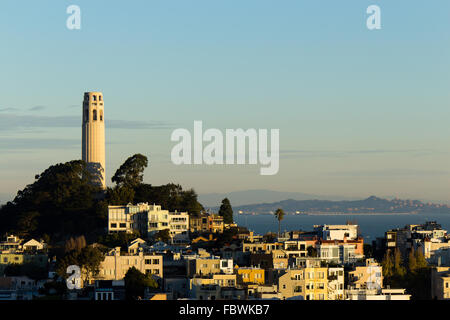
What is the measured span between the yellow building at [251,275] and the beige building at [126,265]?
16.8ft

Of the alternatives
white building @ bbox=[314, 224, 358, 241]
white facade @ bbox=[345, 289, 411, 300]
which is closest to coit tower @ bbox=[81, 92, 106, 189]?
white building @ bbox=[314, 224, 358, 241]

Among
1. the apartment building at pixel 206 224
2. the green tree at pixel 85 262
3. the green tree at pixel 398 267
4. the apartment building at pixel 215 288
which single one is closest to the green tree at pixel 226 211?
the apartment building at pixel 206 224

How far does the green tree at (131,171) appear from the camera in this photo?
90.2 meters

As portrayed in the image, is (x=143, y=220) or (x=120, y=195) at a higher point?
(x=120, y=195)

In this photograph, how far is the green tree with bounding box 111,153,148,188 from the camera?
9019 cm

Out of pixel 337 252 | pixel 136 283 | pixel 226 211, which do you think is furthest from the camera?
pixel 226 211

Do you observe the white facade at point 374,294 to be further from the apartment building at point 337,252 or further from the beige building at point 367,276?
the apartment building at point 337,252

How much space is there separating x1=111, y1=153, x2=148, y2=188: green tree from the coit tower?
7.42ft

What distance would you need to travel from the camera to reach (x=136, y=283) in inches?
2549

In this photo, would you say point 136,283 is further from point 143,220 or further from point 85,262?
point 143,220

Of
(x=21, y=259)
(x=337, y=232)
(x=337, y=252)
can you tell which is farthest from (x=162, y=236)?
(x=337, y=232)

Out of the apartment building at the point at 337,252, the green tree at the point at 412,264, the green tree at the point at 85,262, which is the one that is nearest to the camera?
the green tree at the point at 85,262

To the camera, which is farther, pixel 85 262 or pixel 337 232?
pixel 337 232

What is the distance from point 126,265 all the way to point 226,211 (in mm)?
22644
